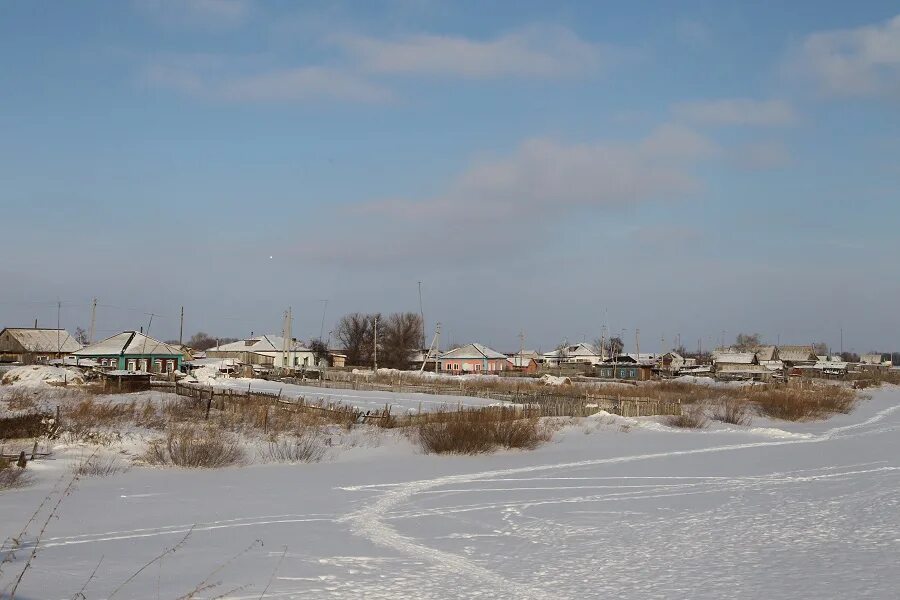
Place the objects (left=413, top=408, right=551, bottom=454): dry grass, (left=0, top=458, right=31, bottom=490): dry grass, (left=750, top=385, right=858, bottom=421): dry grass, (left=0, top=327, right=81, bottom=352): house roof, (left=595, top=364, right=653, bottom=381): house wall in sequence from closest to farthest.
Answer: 1. (left=0, top=458, right=31, bottom=490): dry grass
2. (left=413, top=408, right=551, bottom=454): dry grass
3. (left=750, top=385, right=858, bottom=421): dry grass
4. (left=0, top=327, right=81, bottom=352): house roof
5. (left=595, top=364, right=653, bottom=381): house wall

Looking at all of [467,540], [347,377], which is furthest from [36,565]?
[347,377]

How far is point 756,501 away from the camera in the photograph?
14.1 meters

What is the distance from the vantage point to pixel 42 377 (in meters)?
45.0

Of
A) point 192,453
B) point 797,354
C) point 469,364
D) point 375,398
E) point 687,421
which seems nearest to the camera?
point 192,453

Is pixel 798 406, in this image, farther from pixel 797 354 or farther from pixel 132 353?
pixel 797 354

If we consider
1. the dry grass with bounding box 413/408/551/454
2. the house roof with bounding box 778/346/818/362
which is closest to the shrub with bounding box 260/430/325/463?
the dry grass with bounding box 413/408/551/454

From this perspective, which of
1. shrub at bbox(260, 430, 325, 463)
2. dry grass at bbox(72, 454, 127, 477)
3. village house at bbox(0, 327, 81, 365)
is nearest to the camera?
dry grass at bbox(72, 454, 127, 477)

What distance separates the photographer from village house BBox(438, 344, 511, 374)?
4085 inches

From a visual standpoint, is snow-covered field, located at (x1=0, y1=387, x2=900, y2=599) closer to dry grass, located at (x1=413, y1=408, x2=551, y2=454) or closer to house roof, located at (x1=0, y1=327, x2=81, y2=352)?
dry grass, located at (x1=413, y1=408, x2=551, y2=454)

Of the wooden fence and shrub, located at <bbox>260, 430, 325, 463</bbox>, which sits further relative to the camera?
the wooden fence

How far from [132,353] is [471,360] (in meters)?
49.5

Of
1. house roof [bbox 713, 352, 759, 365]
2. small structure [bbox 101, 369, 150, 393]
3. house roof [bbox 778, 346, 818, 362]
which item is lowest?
small structure [bbox 101, 369, 150, 393]

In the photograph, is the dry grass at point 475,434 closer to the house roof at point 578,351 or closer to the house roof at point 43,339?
the house roof at point 43,339

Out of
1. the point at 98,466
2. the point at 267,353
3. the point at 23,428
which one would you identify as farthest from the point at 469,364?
the point at 98,466
